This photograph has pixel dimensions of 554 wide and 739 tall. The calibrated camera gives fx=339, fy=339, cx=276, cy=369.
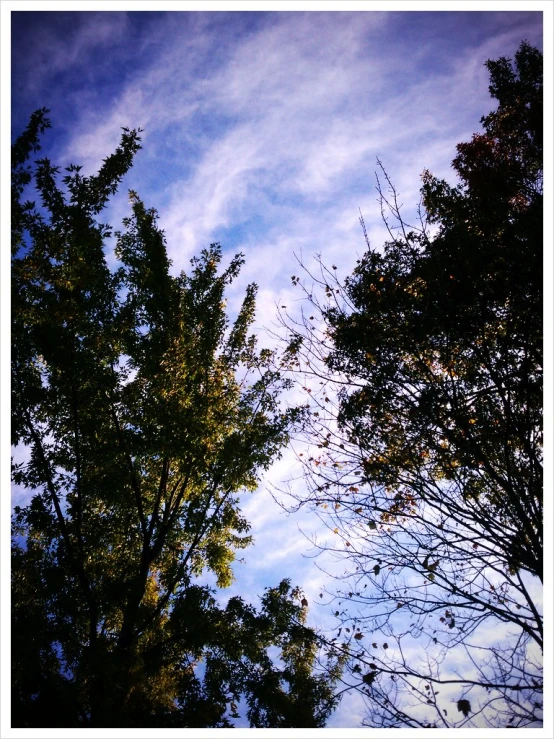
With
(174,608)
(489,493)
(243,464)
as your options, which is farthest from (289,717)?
(489,493)

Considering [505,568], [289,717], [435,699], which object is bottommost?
[289,717]

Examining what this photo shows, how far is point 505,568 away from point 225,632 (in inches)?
164

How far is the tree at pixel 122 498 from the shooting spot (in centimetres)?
415

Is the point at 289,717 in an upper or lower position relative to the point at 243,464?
lower

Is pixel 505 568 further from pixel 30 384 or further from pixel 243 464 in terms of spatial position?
pixel 30 384

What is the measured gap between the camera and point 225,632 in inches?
211

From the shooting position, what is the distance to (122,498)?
232 inches

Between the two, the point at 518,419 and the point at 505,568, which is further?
the point at 518,419

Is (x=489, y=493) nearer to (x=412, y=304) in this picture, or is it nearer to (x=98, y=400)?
(x=412, y=304)

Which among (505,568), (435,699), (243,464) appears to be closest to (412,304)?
(505,568)

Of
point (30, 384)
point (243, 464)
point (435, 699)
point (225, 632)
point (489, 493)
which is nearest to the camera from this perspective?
point (435, 699)

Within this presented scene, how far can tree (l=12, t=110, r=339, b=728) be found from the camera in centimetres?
415

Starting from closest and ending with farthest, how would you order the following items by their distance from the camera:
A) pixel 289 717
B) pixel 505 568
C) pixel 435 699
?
1. pixel 435 699
2. pixel 505 568
3. pixel 289 717

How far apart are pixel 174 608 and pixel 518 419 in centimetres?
597
